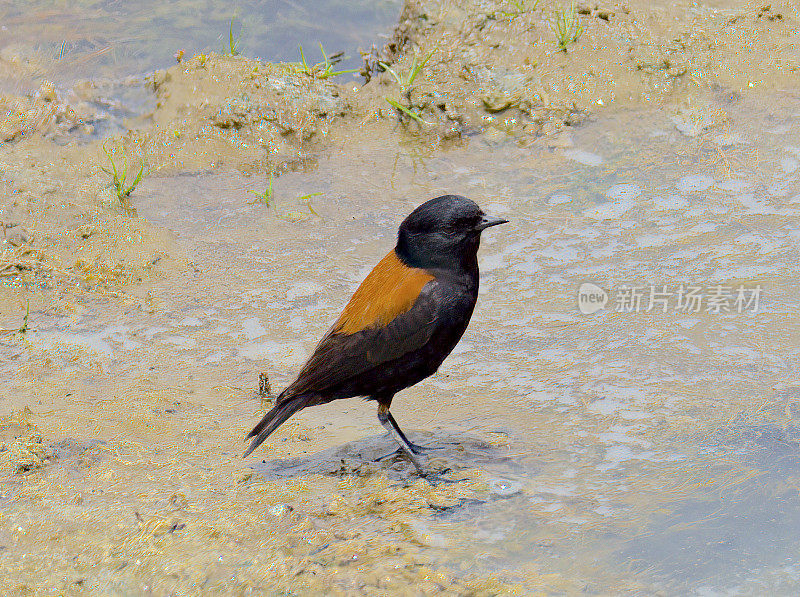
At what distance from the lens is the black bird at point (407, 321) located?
4102 mm

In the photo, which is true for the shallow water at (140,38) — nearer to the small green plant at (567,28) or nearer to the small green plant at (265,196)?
the small green plant at (265,196)

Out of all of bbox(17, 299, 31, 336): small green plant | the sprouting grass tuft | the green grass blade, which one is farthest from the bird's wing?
the sprouting grass tuft

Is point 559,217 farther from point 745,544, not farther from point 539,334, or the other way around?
point 745,544

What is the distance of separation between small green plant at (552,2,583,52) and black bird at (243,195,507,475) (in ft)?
13.9

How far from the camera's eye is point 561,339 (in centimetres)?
523

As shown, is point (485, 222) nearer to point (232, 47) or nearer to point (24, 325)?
point (24, 325)

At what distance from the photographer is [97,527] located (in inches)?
141

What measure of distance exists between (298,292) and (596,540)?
123 inches

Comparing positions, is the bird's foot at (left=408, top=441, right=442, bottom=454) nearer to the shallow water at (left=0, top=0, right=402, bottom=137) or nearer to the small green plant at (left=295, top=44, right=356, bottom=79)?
the small green plant at (left=295, top=44, right=356, bottom=79)

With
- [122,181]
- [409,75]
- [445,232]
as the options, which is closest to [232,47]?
[409,75]

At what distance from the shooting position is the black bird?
410 cm

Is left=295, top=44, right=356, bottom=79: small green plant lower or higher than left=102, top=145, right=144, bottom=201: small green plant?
higher

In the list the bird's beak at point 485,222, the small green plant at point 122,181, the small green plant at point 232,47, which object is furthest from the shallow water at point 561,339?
the small green plant at point 232,47

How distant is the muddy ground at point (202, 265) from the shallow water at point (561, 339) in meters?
0.10
